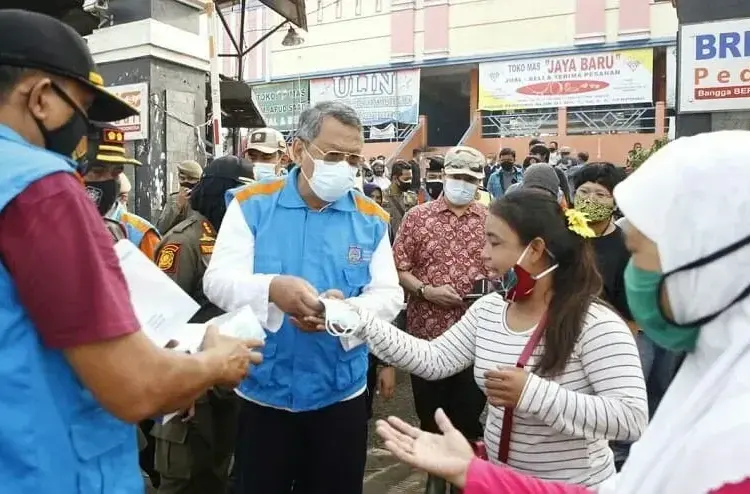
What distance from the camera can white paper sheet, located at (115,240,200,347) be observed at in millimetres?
1729

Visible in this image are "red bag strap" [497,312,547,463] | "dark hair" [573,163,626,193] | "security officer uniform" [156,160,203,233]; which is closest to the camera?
"red bag strap" [497,312,547,463]

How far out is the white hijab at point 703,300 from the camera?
1.13 meters

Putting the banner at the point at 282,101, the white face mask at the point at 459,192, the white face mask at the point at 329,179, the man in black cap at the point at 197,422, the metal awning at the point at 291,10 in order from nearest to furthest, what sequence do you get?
1. the white face mask at the point at 329,179
2. the man in black cap at the point at 197,422
3. the white face mask at the point at 459,192
4. the metal awning at the point at 291,10
5. the banner at the point at 282,101

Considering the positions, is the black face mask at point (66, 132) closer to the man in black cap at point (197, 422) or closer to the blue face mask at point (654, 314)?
the blue face mask at point (654, 314)

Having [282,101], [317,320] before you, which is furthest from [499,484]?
[282,101]

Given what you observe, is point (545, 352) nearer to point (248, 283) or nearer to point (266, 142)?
point (248, 283)

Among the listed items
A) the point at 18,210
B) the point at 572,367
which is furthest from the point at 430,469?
the point at 18,210

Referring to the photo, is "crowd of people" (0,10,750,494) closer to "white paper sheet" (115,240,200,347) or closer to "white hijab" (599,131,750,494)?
"white hijab" (599,131,750,494)

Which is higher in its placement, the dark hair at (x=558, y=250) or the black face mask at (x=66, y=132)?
the black face mask at (x=66, y=132)

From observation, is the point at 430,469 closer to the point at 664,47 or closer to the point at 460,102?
the point at 664,47

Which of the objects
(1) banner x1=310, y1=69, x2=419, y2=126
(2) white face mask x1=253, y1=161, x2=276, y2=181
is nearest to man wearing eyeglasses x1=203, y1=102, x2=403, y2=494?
(2) white face mask x1=253, y1=161, x2=276, y2=181

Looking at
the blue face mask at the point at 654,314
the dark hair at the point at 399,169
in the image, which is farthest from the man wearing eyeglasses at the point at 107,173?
the dark hair at the point at 399,169

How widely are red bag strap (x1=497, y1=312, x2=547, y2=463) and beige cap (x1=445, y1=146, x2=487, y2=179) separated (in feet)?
6.20

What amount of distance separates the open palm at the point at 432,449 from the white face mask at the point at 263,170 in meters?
2.80
